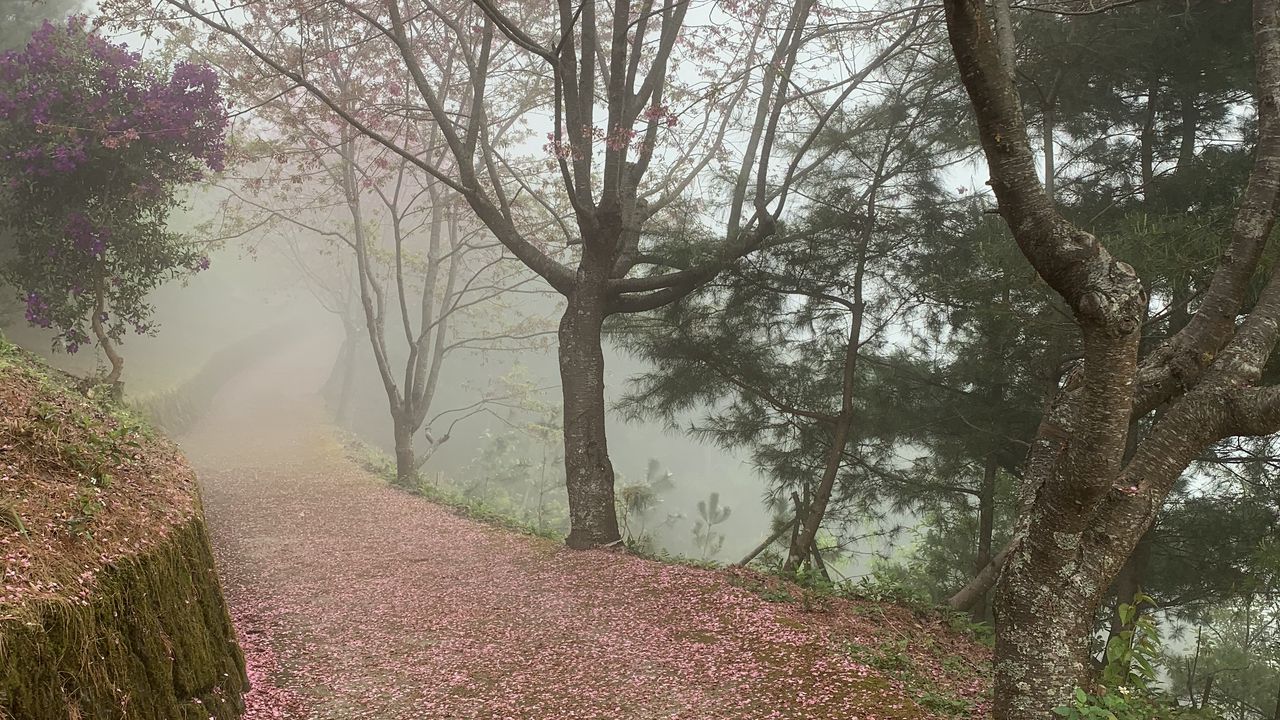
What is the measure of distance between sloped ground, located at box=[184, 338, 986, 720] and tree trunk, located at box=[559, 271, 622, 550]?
1.43 ft

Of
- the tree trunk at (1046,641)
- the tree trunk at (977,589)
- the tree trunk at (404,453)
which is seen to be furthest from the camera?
the tree trunk at (404,453)

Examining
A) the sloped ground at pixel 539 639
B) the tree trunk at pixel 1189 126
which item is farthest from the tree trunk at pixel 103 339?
the tree trunk at pixel 1189 126

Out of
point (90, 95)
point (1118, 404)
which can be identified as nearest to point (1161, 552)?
point (1118, 404)

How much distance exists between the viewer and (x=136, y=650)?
2.77 m

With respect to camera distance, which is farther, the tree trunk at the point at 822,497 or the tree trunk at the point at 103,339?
the tree trunk at the point at 103,339

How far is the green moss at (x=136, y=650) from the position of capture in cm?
214

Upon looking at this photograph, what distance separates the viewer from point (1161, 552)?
6.98 meters

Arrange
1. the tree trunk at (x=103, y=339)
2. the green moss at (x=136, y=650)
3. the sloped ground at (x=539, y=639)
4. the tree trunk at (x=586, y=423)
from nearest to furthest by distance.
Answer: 1. the green moss at (x=136, y=650)
2. the sloped ground at (x=539, y=639)
3. the tree trunk at (x=586, y=423)
4. the tree trunk at (x=103, y=339)

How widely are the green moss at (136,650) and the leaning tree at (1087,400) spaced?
367cm

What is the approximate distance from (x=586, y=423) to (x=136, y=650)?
5.70 metres

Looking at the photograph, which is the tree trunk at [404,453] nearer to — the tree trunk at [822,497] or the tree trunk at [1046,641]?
the tree trunk at [822,497]

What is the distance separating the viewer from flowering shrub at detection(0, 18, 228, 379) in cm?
884

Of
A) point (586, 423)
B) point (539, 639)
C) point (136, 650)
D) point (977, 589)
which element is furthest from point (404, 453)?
point (136, 650)

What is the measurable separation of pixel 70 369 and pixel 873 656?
15.4m
